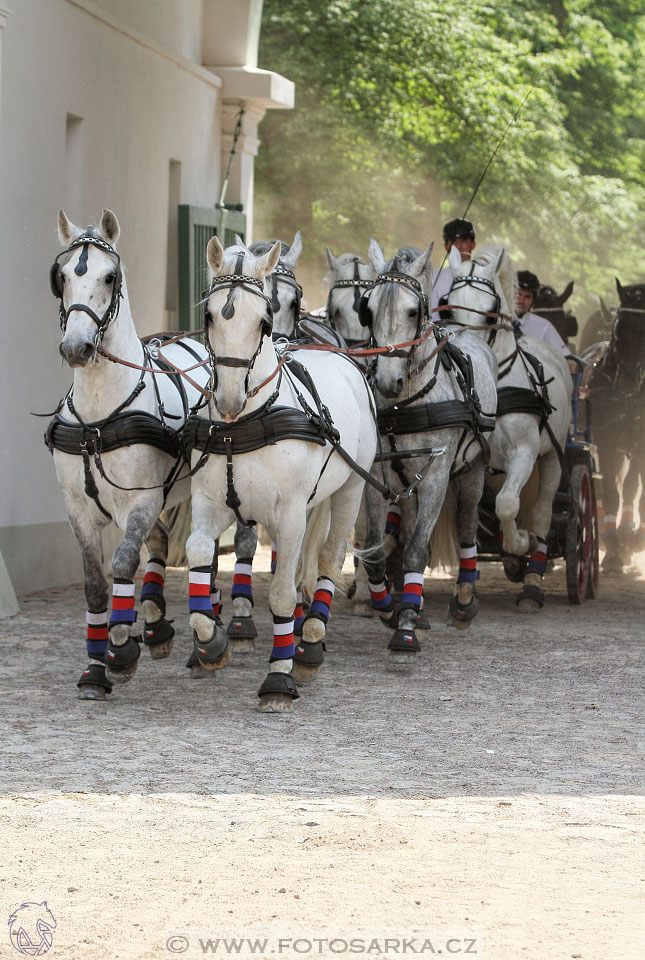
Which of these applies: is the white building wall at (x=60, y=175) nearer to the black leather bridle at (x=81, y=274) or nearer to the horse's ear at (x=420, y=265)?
the horse's ear at (x=420, y=265)

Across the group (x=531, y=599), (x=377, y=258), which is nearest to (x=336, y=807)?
(x=377, y=258)

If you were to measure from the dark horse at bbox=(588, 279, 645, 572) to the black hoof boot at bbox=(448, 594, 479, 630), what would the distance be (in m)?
4.15

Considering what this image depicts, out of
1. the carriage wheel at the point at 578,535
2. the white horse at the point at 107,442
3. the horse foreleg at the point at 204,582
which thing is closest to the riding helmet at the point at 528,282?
the carriage wheel at the point at 578,535

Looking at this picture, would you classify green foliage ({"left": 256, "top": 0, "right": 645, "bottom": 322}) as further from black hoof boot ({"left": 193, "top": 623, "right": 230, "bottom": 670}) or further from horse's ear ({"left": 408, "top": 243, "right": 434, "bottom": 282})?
black hoof boot ({"left": 193, "top": 623, "right": 230, "bottom": 670})

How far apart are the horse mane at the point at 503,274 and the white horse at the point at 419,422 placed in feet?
1.52

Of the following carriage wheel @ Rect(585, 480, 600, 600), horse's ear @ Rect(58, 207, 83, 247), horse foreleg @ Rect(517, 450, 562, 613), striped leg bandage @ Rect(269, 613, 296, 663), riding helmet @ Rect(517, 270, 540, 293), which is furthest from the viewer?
riding helmet @ Rect(517, 270, 540, 293)

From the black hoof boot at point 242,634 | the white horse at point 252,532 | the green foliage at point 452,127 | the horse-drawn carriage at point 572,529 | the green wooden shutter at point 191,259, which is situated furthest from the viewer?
the green foliage at point 452,127

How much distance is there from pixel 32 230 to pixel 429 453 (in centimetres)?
388

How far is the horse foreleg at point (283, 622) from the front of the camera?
6.50 metres

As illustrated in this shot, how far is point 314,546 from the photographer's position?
7488mm

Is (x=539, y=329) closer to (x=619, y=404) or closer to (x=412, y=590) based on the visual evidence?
(x=619, y=404)

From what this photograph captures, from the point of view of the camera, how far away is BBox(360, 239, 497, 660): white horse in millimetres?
7637

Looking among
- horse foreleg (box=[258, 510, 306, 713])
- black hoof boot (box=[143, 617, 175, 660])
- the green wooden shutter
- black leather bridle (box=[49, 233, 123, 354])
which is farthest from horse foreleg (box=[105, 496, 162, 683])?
the green wooden shutter

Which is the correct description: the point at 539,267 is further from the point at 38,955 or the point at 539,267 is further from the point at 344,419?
the point at 38,955
